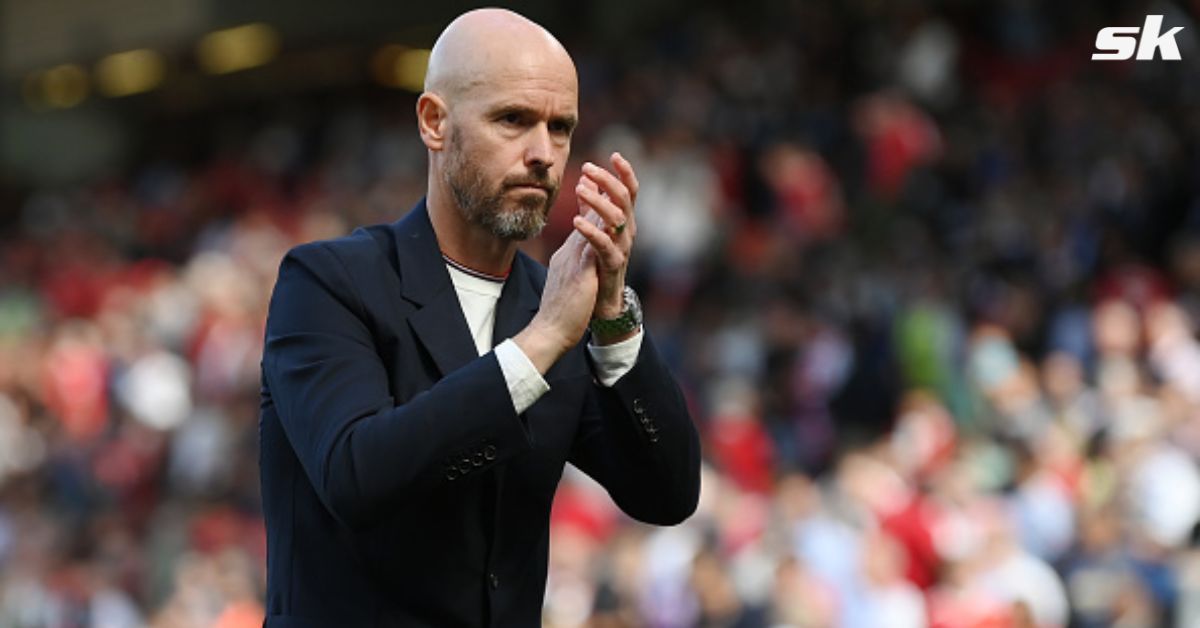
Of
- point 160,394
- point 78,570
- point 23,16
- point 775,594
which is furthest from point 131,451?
point 23,16

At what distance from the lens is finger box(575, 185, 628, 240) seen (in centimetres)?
289

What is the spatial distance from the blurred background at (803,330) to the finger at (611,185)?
5193mm

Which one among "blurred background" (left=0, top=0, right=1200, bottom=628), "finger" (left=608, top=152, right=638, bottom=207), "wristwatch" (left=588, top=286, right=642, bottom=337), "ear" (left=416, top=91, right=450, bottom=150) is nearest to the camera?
"finger" (left=608, top=152, right=638, bottom=207)

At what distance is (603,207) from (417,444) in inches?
17.1

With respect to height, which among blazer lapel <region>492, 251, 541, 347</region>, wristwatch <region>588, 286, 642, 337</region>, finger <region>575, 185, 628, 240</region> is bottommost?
wristwatch <region>588, 286, 642, 337</region>

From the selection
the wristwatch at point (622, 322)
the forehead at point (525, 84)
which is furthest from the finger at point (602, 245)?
the forehead at point (525, 84)

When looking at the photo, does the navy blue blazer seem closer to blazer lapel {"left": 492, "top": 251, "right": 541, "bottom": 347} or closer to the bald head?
blazer lapel {"left": 492, "top": 251, "right": 541, "bottom": 347}

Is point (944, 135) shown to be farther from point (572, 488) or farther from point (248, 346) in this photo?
point (248, 346)

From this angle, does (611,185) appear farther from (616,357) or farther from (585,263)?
(616,357)

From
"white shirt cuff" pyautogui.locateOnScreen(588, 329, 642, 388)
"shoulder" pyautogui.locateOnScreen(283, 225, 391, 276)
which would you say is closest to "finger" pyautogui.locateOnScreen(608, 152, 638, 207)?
"white shirt cuff" pyautogui.locateOnScreen(588, 329, 642, 388)

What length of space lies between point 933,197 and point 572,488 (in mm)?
3224

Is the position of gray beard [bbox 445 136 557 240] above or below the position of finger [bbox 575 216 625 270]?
above

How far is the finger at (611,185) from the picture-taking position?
2.88 m

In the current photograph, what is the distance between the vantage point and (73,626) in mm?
12344
